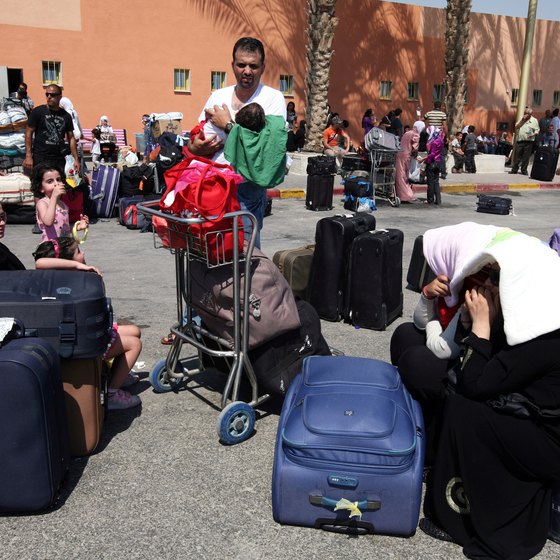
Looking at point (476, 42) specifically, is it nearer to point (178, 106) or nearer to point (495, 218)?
point (178, 106)

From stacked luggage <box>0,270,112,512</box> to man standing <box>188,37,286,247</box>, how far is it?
1253mm

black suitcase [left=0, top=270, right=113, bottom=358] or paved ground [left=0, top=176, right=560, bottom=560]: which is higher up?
black suitcase [left=0, top=270, right=113, bottom=358]

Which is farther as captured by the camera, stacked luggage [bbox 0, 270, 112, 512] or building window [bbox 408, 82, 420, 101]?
building window [bbox 408, 82, 420, 101]

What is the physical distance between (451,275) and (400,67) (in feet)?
84.5

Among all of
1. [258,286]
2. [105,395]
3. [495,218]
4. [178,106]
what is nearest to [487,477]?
[258,286]

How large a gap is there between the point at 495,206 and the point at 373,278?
26.9ft

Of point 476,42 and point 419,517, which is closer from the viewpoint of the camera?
point 419,517

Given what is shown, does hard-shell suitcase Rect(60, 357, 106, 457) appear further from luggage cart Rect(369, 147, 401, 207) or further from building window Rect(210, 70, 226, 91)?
building window Rect(210, 70, 226, 91)

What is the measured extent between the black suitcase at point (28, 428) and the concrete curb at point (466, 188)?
1095cm

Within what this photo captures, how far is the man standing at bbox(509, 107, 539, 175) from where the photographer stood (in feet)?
66.5

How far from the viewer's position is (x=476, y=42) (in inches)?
1152

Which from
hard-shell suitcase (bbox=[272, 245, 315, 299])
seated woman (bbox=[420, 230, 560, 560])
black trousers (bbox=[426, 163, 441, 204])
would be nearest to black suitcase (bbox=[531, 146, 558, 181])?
black trousers (bbox=[426, 163, 441, 204])

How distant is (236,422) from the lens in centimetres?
392

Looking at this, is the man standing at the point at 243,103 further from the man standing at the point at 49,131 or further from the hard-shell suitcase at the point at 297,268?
the man standing at the point at 49,131
